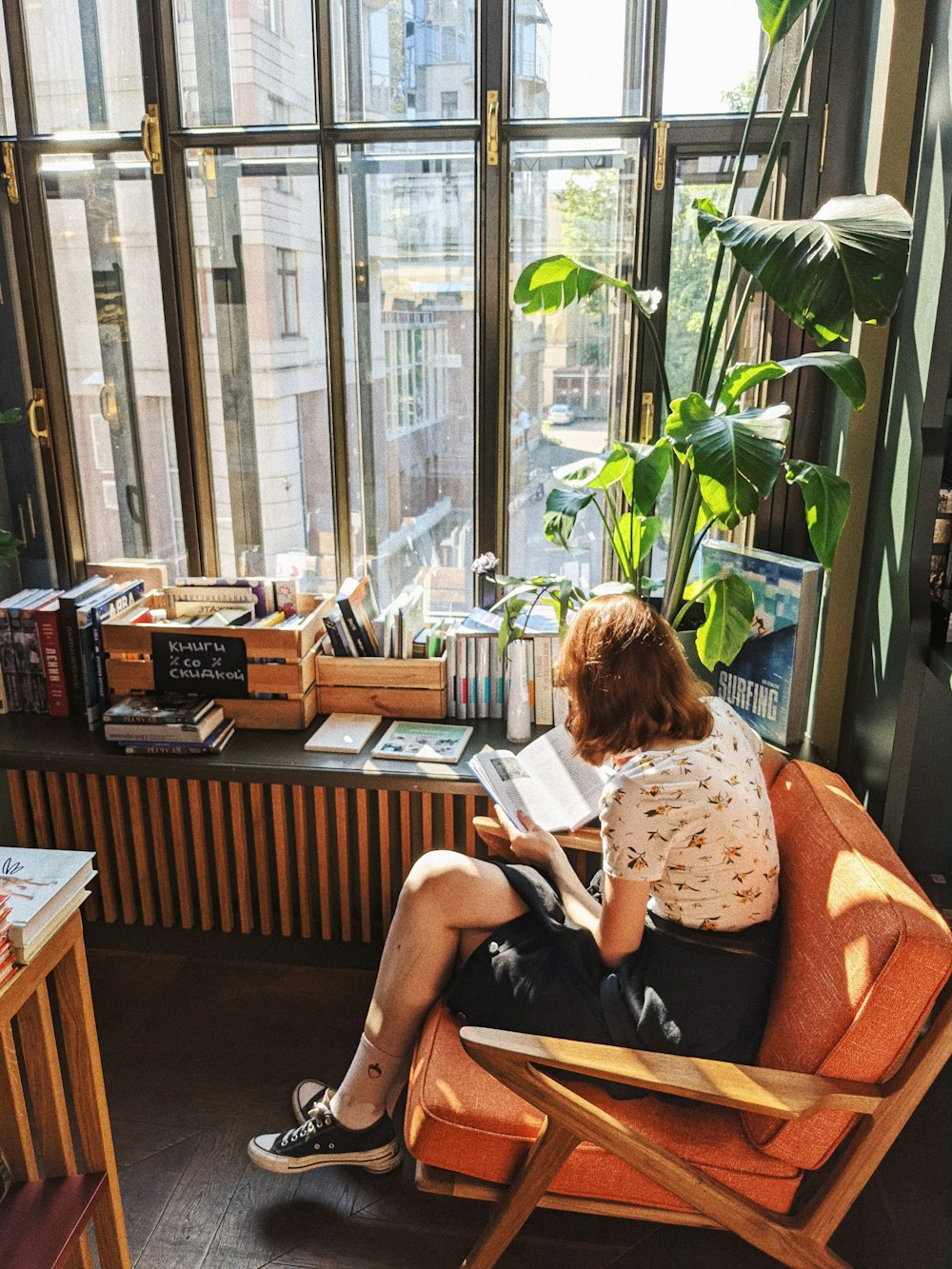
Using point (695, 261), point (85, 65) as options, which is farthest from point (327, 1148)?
point (85, 65)

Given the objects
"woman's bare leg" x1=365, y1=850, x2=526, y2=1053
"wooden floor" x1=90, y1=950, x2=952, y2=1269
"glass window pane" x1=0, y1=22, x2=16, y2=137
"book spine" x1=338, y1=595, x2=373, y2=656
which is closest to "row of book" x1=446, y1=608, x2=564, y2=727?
"book spine" x1=338, y1=595, x2=373, y2=656

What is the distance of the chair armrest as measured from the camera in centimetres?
144

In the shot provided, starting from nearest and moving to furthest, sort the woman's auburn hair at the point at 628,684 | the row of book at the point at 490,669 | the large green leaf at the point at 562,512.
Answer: the woman's auburn hair at the point at 628,684 < the large green leaf at the point at 562,512 < the row of book at the point at 490,669

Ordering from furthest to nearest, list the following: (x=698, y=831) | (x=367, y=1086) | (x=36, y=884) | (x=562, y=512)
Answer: (x=562, y=512) → (x=367, y=1086) → (x=698, y=831) → (x=36, y=884)

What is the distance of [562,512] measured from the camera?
7.35 feet

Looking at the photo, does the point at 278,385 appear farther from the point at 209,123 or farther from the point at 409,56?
the point at 409,56

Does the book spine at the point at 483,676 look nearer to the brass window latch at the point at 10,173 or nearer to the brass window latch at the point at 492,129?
the brass window latch at the point at 492,129

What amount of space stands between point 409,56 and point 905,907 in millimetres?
2252

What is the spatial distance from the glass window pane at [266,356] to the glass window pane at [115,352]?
15 centimetres

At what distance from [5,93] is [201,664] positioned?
162cm

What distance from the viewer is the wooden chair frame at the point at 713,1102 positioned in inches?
56.7

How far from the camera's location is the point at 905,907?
144cm

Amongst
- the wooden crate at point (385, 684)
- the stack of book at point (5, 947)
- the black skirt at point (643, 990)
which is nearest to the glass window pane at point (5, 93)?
the wooden crate at point (385, 684)

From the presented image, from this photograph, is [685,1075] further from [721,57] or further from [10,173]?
[10,173]
